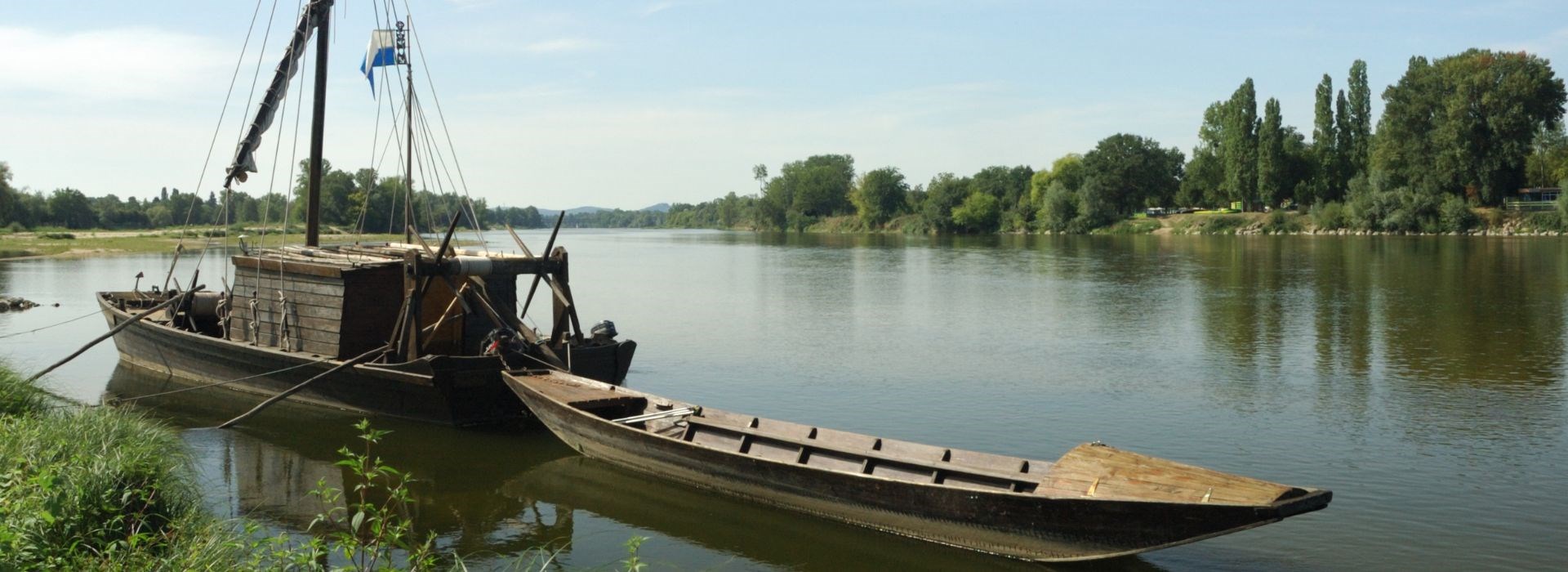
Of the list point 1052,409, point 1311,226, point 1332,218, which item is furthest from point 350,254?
→ point 1311,226

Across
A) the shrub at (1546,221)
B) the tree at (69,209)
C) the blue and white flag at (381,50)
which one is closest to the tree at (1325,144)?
the shrub at (1546,221)

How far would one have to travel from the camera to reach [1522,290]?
1479 inches

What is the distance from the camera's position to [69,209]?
386ft

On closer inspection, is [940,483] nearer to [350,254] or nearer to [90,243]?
[350,254]

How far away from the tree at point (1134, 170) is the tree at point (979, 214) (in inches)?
606

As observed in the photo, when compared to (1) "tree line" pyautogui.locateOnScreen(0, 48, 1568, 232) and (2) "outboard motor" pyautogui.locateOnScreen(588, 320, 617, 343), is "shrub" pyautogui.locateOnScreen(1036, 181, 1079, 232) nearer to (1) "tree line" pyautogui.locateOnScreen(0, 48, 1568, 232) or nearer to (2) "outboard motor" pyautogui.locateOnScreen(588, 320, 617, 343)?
(1) "tree line" pyautogui.locateOnScreen(0, 48, 1568, 232)

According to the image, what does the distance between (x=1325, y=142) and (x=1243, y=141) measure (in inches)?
297

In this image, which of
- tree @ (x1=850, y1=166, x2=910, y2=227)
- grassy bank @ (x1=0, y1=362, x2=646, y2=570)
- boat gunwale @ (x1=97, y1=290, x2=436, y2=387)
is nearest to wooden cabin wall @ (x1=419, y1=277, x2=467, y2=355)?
boat gunwale @ (x1=97, y1=290, x2=436, y2=387)

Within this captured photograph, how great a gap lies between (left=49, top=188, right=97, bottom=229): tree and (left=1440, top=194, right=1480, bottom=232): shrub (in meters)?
130

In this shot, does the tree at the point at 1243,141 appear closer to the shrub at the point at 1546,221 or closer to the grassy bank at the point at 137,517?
the shrub at the point at 1546,221

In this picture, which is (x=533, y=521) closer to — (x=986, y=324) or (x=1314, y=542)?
(x=1314, y=542)

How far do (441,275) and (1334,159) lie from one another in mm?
104280

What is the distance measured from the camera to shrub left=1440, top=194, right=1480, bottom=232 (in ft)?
282

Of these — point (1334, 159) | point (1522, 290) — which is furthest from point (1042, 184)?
point (1522, 290)
